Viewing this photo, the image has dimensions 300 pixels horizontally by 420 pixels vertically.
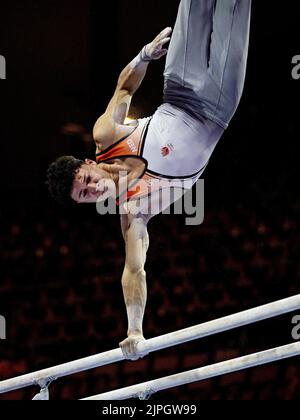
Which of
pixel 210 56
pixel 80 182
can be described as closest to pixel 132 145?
pixel 80 182

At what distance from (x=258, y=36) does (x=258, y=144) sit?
1721 mm

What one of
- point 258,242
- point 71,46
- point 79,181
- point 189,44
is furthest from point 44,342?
point 189,44

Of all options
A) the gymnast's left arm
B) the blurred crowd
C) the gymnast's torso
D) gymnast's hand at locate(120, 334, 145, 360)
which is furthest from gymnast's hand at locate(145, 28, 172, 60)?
the blurred crowd

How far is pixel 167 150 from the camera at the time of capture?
14.4 feet

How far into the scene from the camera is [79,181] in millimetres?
4359

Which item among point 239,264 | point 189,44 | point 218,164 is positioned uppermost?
point 189,44

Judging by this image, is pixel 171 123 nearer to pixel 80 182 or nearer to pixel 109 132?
pixel 109 132

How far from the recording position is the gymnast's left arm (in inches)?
168

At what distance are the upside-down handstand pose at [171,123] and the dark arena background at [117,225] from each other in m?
3.14

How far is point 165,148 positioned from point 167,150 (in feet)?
0.06

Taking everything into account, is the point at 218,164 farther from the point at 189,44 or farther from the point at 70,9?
the point at 189,44
